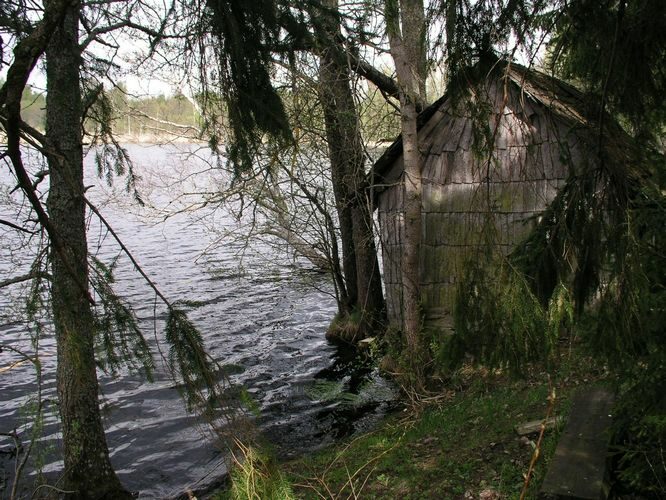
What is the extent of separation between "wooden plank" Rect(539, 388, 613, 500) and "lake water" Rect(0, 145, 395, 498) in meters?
2.51

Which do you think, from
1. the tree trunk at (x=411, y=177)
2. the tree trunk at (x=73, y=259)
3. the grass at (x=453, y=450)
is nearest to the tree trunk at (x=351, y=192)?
the tree trunk at (x=411, y=177)

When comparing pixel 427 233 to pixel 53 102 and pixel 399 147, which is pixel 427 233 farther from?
pixel 53 102

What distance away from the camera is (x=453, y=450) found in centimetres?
680

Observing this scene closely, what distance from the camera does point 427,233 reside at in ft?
36.0

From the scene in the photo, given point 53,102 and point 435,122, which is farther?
point 435,122

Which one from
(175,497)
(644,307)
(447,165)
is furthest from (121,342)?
(447,165)

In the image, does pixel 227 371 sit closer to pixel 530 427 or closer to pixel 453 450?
pixel 453 450

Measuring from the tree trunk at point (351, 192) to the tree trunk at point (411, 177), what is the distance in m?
0.86

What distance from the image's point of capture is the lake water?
8555 millimetres

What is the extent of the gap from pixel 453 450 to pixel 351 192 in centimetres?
587

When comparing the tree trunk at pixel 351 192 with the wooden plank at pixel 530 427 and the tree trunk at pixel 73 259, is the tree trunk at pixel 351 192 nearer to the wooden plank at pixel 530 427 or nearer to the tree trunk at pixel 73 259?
the tree trunk at pixel 73 259

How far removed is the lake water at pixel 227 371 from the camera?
8555mm

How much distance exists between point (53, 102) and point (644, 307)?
5.74 meters

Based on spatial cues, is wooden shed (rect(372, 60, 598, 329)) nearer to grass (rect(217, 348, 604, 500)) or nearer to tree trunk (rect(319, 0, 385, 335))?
tree trunk (rect(319, 0, 385, 335))
